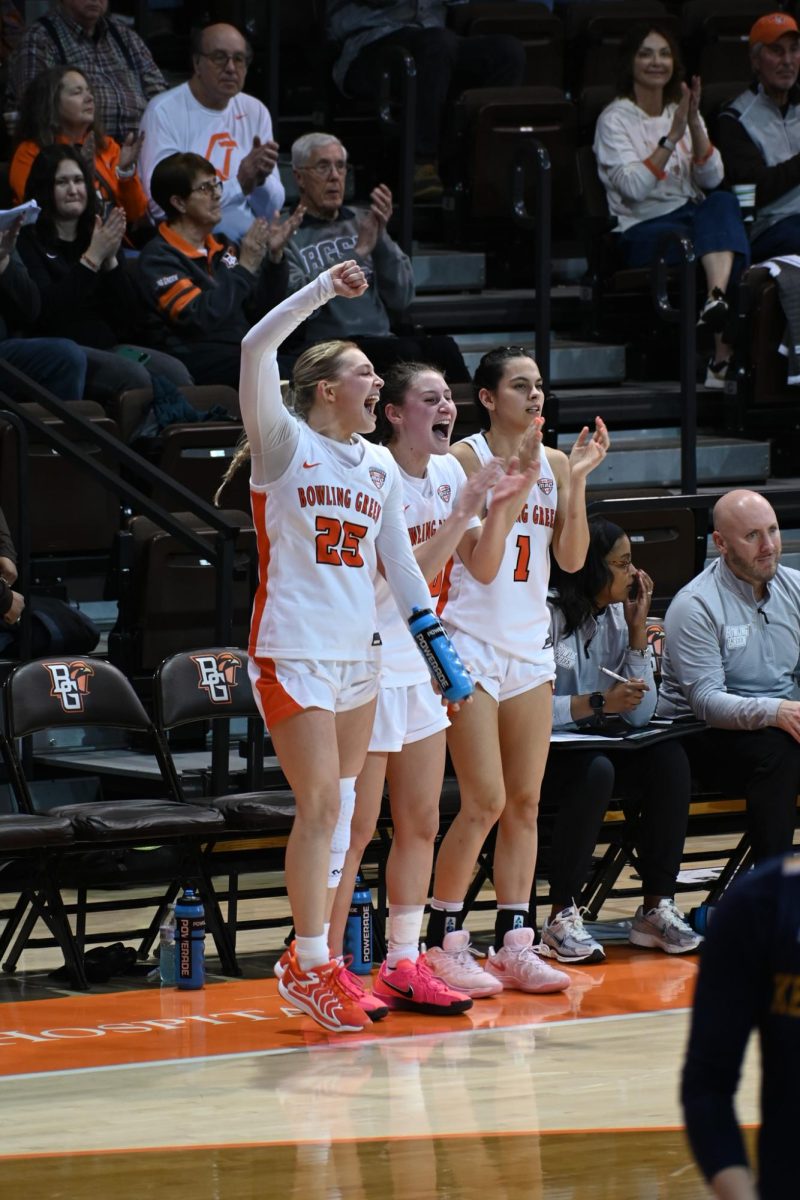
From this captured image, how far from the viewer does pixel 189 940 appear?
5.98 meters

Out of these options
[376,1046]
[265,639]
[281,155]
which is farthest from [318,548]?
[281,155]

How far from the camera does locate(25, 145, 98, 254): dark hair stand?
8055 millimetres

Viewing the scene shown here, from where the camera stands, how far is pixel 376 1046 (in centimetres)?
526

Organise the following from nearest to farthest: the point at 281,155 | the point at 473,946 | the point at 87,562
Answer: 1. the point at 473,946
2. the point at 87,562
3. the point at 281,155

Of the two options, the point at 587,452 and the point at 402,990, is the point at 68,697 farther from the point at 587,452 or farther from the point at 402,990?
the point at 587,452

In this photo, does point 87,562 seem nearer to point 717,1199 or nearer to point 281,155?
point 281,155

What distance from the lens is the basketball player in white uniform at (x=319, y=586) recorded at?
5.15 meters

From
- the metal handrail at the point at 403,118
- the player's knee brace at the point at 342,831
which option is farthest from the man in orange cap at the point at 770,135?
the player's knee brace at the point at 342,831

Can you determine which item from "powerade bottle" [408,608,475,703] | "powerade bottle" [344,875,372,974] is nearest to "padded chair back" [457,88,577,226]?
"powerade bottle" [344,875,372,974]

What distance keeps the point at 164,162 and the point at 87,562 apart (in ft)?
5.38

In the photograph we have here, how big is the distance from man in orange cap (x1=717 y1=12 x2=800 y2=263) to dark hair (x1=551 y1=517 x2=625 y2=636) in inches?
141

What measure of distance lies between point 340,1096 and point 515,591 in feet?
5.53

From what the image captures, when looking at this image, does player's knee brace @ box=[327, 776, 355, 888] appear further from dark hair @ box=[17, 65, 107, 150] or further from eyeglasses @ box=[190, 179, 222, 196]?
dark hair @ box=[17, 65, 107, 150]

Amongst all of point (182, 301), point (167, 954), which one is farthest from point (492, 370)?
point (182, 301)
